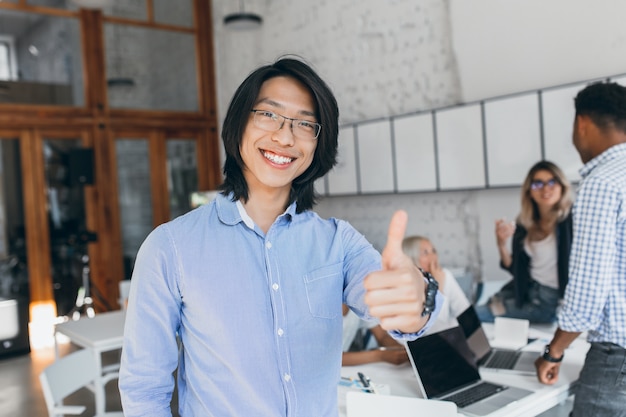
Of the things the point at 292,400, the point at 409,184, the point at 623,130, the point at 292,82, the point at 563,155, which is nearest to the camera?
the point at 292,400

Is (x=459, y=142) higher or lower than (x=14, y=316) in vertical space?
higher

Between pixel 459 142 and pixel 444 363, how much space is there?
10.5ft

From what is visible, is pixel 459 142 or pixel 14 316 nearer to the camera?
pixel 459 142

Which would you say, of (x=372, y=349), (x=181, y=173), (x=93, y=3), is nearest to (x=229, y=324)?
(x=372, y=349)

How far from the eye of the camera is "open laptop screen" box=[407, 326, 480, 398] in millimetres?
2121

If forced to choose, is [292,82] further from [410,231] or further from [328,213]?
[328,213]

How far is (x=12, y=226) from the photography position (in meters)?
6.68

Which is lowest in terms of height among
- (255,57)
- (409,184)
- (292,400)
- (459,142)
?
(292,400)

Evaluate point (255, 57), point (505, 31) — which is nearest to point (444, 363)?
point (505, 31)

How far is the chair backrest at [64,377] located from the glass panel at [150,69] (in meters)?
5.43

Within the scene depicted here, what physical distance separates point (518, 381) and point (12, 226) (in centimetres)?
630

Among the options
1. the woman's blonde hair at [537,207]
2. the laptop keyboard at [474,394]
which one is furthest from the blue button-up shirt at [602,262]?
the woman's blonde hair at [537,207]

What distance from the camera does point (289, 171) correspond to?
1.25 m

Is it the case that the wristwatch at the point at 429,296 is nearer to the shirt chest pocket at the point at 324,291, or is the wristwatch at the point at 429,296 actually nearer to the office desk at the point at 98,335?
the shirt chest pocket at the point at 324,291
